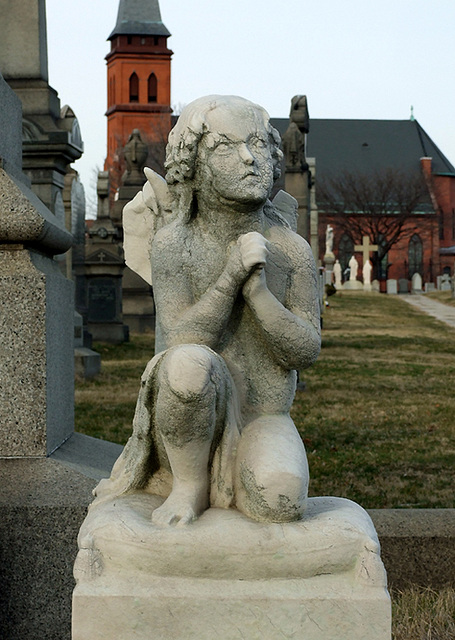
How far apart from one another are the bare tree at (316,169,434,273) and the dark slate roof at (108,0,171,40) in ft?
94.4

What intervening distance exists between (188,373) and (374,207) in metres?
60.7

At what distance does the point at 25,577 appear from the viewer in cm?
432

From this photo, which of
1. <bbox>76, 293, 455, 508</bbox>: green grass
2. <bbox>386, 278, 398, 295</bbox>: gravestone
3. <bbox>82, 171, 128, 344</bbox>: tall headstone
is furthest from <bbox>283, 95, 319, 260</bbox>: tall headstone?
<bbox>386, 278, 398, 295</bbox>: gravestone

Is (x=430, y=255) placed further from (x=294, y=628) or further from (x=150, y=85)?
(x=294, y=628)

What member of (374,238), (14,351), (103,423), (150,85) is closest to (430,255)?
(374,238)

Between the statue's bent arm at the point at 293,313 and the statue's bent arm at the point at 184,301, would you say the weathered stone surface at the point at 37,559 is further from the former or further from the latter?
the statue's bent arm at the point at 293,313

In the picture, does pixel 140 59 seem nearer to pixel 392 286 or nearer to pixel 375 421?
pixel 392 286

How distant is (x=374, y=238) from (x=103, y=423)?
55.1m

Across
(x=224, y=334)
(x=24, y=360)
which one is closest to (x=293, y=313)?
(x=224, y=334)

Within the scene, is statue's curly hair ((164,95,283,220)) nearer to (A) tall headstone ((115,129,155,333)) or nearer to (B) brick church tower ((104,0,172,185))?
(A) tall headstone ((115,129,155,333))

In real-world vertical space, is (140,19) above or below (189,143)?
above

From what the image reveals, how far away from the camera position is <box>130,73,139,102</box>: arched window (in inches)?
3295

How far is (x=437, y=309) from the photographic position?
3588 cm

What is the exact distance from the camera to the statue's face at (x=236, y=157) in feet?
10.3
